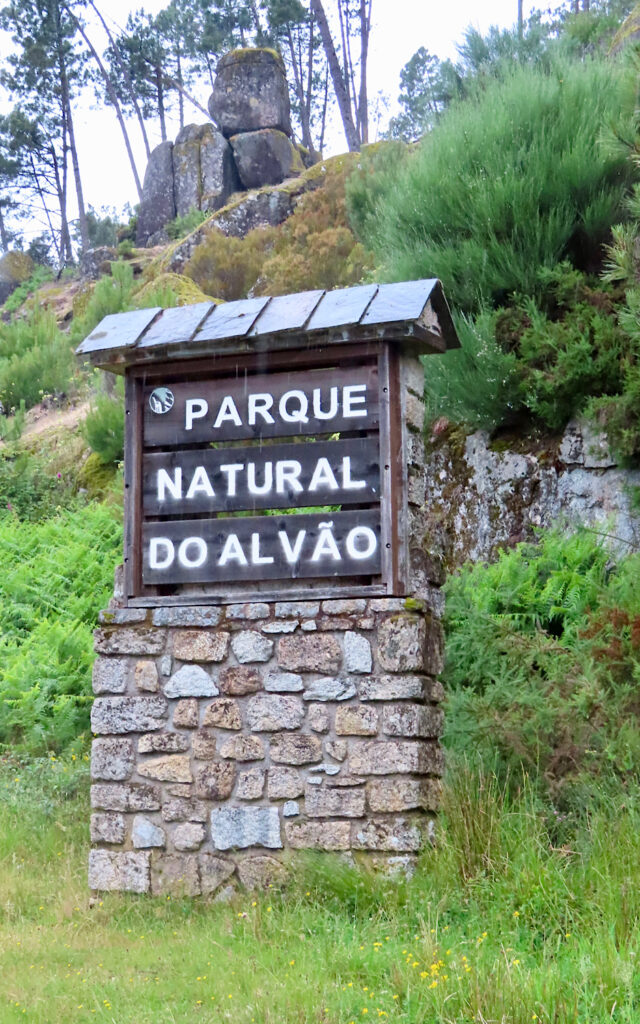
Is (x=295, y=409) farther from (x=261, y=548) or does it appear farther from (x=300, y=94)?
(x=300, y=94)

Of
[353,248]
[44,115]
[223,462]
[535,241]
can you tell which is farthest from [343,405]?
[44,115]

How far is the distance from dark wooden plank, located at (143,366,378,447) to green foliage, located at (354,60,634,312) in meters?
4.60

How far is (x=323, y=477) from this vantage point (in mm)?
5664

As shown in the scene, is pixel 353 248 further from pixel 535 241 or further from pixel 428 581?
pixel 428 581

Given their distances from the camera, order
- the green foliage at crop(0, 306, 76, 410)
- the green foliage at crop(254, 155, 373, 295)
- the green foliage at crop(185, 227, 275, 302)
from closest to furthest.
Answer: the green foliage at crop(254, 155, 373, 295) → the green foliage at crop(0, 306, 76, 410) → the green foliage at crop(185, 227, 275, 302)

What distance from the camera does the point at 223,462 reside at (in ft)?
19.2

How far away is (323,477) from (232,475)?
1.69 ft

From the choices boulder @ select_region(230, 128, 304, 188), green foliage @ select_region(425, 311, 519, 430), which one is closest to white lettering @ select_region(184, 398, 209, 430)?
green foliage @ select_region(425, 311, 519, 430)

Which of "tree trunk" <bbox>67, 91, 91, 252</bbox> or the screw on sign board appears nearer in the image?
the screw on sign board

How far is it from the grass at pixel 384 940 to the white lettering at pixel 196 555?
166 centimetres

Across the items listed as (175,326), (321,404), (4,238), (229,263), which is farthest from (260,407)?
(4,238)

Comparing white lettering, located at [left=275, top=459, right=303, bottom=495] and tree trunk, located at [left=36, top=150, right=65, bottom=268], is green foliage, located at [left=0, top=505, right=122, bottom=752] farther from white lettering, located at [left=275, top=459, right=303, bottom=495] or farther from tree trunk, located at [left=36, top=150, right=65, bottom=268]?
tree trunk, located at [left=36, top=150, right=65, bottom=268]

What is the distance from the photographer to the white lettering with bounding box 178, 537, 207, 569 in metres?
5.84

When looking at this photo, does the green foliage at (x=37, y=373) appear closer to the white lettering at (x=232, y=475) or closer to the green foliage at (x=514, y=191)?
the green foliage at (x=514, y=191)
